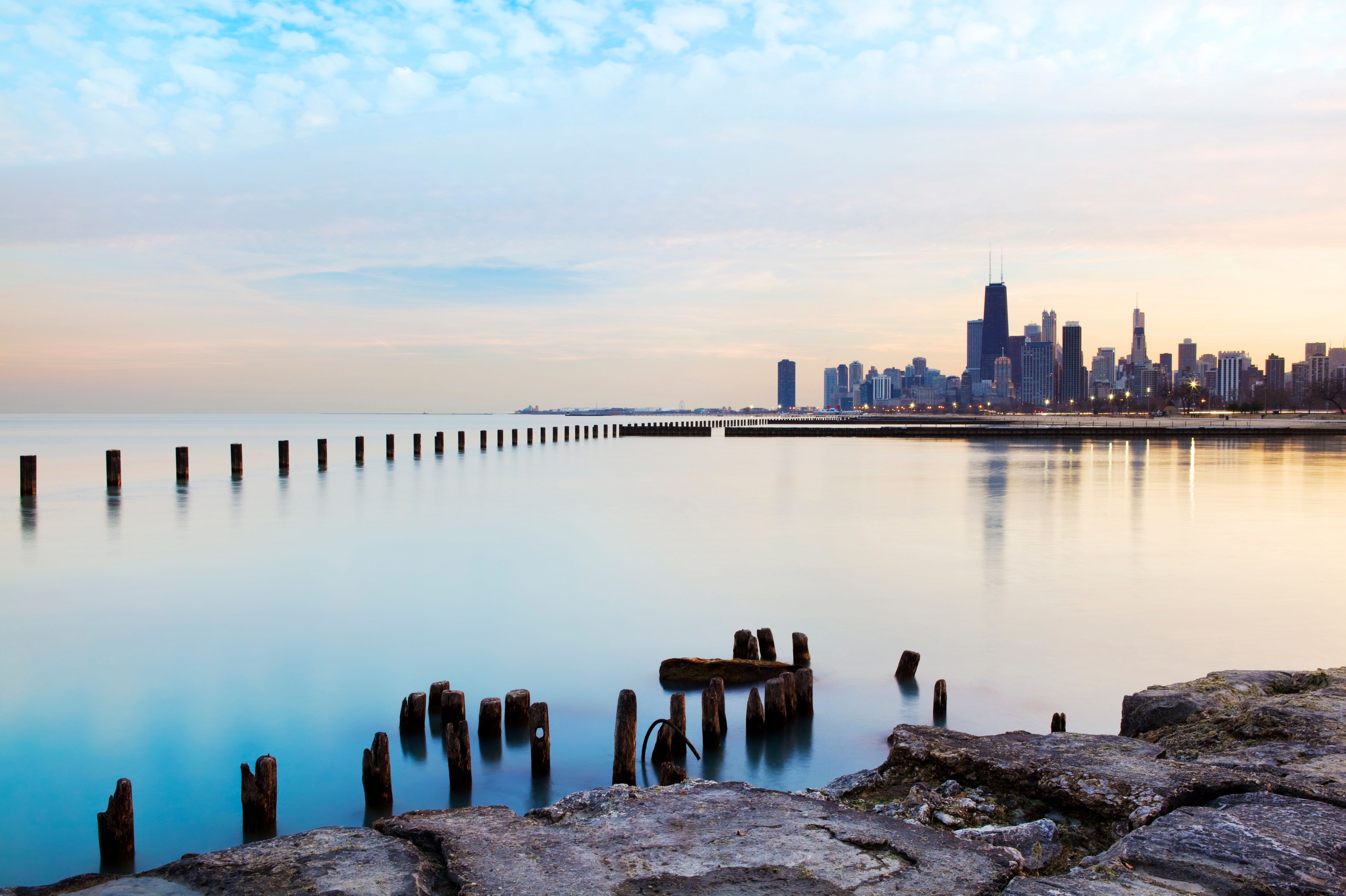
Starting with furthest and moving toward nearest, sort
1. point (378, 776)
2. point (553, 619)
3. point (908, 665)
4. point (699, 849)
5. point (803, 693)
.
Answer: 1. point (553, 619)
2. point (908, 665)
3. point (803, 693)
4. point (378, 776)
5. point (699, 849)

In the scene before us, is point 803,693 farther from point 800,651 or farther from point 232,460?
point 232,460

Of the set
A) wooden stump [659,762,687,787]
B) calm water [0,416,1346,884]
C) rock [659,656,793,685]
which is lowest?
calm water [0,416,1346,884]

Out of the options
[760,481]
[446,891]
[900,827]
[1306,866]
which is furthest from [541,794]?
[760,481]

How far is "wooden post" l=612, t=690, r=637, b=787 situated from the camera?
17.4ft

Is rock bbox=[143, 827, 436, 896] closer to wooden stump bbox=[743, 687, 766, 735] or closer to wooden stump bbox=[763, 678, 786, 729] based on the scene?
wooden stump bbox=[743, 687, 766, 735]

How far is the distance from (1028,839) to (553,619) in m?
6.92

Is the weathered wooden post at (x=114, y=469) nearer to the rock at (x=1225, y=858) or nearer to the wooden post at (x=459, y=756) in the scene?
the wooden post at (x=459, y=756)

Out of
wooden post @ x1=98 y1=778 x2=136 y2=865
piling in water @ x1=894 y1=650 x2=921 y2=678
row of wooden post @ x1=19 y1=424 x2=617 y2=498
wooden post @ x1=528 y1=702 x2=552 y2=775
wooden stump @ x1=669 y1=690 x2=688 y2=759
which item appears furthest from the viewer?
row of wooden post @ x1=19 y1=424 x2=617 y2=498

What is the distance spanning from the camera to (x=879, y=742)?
6262 millimetres

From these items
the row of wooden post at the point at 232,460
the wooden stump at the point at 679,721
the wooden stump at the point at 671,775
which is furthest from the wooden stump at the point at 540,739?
the row of wooden post at the point at 232,460

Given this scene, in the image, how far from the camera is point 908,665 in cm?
767

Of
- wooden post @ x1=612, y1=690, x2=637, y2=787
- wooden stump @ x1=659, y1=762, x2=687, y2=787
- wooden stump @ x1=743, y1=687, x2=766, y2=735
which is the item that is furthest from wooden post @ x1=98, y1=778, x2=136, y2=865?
wooden stump @ x1=743, y1=687, x2=766, y2=735

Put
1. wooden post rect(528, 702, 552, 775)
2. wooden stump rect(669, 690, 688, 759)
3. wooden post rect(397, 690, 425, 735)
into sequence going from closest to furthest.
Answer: wooden post rect(528, 702, 552, 775) → wooden stump rect(669, 690, 688, 759) → wooden post rect(397, 690, 425, 735)

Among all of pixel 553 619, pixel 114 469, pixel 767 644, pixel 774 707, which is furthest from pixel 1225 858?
pixel 114 469
